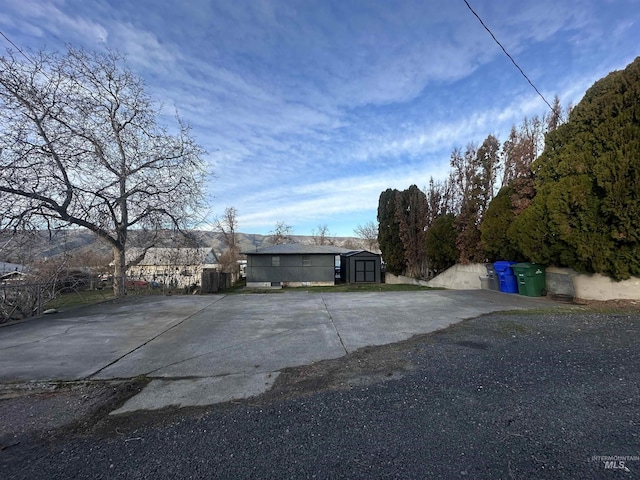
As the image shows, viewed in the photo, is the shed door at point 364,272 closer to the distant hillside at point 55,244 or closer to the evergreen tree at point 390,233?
the evergreen tree at point 390,233

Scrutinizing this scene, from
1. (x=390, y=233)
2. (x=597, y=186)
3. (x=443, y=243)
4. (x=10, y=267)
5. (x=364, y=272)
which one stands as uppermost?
(x=390, y=233)

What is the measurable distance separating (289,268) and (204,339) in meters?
18.0

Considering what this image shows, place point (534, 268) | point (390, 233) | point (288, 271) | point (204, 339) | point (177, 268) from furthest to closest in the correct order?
1. point (288, 271)
2. point (390, 233)
3. point (177, 268)
4. point (534, 268)
5. point (204, 339)

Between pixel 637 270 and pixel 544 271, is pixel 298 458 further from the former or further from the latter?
pixel 544 271

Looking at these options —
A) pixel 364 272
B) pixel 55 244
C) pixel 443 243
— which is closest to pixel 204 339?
pixel 55 244

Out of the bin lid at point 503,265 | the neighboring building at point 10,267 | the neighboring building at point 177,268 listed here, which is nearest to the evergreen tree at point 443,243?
the bin lid at point 503,265

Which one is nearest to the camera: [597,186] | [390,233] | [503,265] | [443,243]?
[597,186]

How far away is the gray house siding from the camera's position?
898 inches

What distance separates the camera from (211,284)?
66.9 ft

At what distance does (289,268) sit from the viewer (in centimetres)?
2292

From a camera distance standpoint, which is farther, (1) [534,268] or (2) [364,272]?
(2) [364,272]

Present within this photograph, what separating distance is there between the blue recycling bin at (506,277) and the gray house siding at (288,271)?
46.0 feet

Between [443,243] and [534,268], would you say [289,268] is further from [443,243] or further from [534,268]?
[534,268]

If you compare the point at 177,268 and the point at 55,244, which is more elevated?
the point at 55,244
